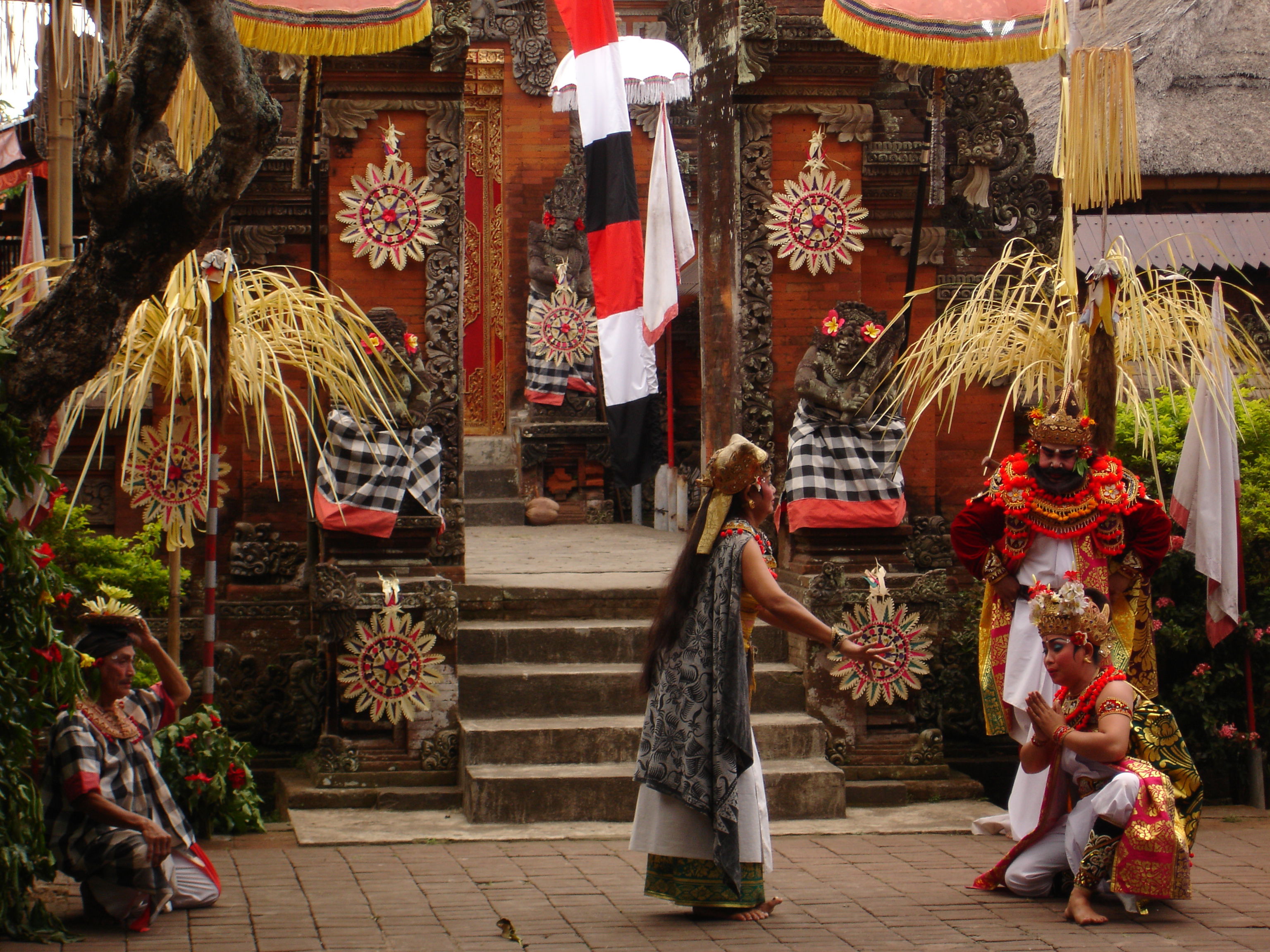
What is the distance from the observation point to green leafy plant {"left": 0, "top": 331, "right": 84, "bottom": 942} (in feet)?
14.5

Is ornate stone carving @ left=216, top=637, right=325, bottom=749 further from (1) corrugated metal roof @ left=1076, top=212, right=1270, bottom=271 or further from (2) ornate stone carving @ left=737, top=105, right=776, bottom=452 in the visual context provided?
(1) corrugated metal roof @ left=1076, top=212, right=1270, bottom=271

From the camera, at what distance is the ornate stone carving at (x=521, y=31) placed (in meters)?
15.3

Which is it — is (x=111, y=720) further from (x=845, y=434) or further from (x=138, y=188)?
(x=845, y=434)

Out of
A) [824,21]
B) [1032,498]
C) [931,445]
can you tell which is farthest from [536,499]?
[1032,498]

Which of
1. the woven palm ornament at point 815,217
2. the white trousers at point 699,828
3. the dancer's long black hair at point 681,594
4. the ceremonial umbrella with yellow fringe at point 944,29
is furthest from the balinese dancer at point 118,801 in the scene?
the ceremonial umbrella with yellow fringe at point 944,29

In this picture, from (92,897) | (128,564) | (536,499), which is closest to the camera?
(92,897)

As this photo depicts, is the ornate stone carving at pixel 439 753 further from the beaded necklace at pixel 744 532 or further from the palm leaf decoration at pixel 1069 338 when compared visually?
the palm leaf decoration at pixel 1069 338

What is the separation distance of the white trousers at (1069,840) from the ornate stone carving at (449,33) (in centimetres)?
491

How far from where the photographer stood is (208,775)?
6.59m

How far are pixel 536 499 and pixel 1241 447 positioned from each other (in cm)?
718

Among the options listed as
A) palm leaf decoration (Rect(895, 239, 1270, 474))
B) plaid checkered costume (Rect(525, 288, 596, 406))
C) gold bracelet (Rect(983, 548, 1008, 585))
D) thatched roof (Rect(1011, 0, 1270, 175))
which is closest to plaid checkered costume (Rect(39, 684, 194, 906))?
gold bracelet (Rect(983, 548, 1008, 585))

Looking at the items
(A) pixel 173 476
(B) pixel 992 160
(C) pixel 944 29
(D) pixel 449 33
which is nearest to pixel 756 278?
(C) pixel 944 29

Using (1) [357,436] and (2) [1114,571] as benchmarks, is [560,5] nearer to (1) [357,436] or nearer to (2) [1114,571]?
(1) [357,436]

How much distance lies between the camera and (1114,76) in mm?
6773
